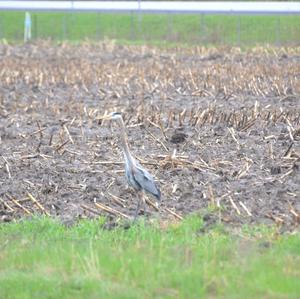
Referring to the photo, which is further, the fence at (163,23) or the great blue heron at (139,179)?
the fence at (163,23)

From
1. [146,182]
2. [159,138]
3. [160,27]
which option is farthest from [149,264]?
[160,27]

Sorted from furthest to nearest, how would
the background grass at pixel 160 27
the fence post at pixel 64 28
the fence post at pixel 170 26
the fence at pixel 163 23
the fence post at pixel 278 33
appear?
1. the fence post at pixel 64 28
2. the fence post at pixel 170 26
3. the fence at pixel 163 23
4. the background grass at pixel 160 27
5. the fence post at pixel 278 33

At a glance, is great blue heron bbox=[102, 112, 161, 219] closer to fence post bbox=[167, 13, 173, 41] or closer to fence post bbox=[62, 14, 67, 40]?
fence post bbox=[167, 13, 173, 41]

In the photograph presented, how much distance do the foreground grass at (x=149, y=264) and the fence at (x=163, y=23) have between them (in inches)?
1031

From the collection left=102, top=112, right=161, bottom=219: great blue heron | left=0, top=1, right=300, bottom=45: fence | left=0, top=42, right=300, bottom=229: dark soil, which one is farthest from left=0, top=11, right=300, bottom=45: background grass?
left=102, top=112, right=161, bottom=219: great blue heron

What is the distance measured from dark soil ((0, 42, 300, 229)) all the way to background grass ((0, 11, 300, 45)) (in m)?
9.43

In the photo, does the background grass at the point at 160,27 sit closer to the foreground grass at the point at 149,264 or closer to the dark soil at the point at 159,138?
the dark soil at the point at 159,138

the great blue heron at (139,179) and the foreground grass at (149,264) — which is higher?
the great blue heron at (139,179)

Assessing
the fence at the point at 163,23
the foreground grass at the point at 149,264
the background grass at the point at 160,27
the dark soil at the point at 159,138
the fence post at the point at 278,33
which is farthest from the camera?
the fence at the point at 163,23

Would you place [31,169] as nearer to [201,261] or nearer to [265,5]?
[201,261]

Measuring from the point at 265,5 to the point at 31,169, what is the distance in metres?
36.6

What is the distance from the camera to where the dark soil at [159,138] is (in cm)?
1287

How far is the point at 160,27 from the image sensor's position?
48.0m

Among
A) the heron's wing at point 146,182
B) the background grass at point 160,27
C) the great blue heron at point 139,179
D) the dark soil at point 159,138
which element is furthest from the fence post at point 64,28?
the heron's wing at point 146,182
